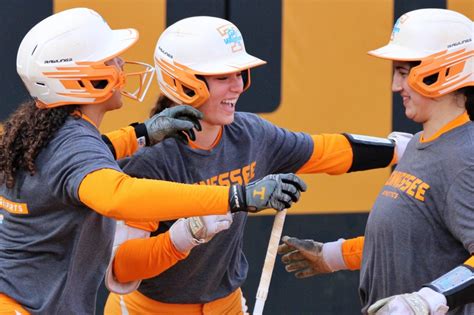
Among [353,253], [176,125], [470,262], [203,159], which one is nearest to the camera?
[470,262]

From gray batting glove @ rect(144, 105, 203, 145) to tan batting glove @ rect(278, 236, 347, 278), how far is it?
0.65 metres

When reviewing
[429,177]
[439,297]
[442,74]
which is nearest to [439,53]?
[442,74]

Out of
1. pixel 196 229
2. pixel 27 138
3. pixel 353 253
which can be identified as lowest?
pixel 353 253

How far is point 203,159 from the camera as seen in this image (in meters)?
4.18

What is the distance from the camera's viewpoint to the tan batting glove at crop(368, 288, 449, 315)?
3416mm

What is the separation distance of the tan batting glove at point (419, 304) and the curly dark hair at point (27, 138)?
1193mm

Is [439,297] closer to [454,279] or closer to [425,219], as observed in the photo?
[454,279]

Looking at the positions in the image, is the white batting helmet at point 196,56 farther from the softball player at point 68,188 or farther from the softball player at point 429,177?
the softball player at point 429,177

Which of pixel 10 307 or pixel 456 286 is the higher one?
pixel 456 286

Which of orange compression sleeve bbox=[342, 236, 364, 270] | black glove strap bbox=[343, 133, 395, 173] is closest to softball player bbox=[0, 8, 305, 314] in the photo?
orange compression sleeve bbox=[342, 236, 364, 270]

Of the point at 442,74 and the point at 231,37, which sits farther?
the point at 231,37

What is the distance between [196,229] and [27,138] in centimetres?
65

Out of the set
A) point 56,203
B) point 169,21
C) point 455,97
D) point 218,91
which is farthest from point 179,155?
point 169,21

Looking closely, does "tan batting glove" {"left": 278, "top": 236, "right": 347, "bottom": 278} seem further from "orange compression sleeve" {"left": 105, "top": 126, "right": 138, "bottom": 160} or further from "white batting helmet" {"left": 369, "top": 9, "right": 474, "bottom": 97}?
"white batting helmet" {"left": 369, "top": 9, "right": 474, "bottom": 97}
